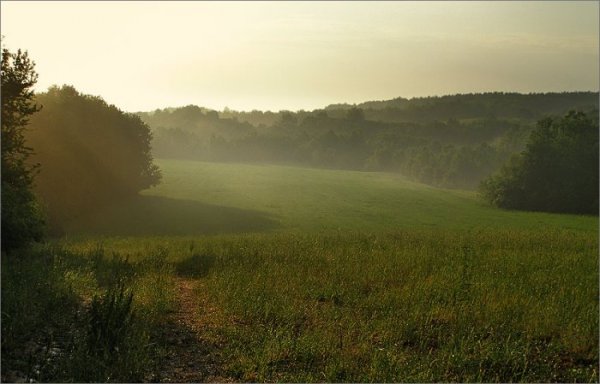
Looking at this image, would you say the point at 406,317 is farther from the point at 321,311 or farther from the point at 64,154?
the point at 64,154

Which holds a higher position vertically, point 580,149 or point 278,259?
point 580,149

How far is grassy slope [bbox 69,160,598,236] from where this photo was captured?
4191 centimetres

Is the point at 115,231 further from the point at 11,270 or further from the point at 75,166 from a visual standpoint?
the point at 11,270

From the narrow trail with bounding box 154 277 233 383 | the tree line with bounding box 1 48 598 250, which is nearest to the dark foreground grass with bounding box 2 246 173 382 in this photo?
the narrow trail with bounding box 154 277 233 383

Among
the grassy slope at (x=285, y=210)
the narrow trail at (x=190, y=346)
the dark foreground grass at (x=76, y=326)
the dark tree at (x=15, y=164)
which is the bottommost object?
the grassy slope at (x=285, y=210)

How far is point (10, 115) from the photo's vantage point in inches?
703

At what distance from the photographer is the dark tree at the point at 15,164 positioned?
17031 mm

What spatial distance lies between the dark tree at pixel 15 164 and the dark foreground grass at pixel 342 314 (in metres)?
1.25

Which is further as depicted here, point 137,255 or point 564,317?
point 137,255

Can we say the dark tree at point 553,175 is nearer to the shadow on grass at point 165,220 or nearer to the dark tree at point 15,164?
the shadow on grass at point 165,220

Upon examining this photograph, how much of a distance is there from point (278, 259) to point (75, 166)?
98.0ft

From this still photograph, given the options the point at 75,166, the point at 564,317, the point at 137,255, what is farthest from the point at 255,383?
the point at 75,166

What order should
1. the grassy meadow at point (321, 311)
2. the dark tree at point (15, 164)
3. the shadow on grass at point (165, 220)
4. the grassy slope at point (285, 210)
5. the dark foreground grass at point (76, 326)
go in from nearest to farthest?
the dark foreground grass at point (76, 326), the grassy meadow at point (321, 311), the dark tree at point (15, 164), the shadow on grass at point (165, 220), the grassy slope at point (285, 210)

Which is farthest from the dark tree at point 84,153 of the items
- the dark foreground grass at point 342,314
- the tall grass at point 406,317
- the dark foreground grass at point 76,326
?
the dark foreground grass at point 76,326
